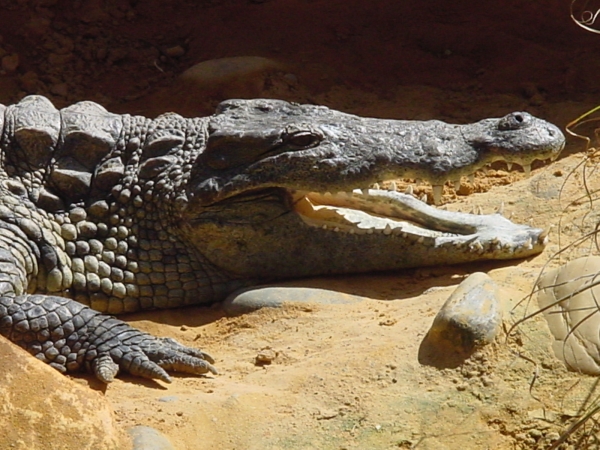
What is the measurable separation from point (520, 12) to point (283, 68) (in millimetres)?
2000

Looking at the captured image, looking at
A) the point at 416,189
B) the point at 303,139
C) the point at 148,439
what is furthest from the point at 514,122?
the point at 148,439

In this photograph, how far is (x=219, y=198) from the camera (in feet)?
19.6

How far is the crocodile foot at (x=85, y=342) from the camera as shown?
196 inches

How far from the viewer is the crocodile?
5863 mm

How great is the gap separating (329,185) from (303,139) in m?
0.29

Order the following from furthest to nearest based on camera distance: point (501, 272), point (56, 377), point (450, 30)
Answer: point (450, 30), point (501, 272), point (56, 377)

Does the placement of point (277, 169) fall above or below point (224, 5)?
below

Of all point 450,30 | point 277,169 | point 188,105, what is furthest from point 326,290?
point 450,30

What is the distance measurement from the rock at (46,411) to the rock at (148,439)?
0.13ft

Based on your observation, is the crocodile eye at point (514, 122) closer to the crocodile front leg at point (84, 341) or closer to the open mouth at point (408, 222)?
the open mouth at point (408, 222)

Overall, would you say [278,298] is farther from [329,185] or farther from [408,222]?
[408,222]

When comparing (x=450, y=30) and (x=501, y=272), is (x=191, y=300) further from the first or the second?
(x=450, y=30)

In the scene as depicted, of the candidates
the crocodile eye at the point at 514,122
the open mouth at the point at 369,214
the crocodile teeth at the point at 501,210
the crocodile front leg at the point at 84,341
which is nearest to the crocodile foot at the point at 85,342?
the crocodile front leg at the point at 84,341

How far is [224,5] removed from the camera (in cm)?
953
